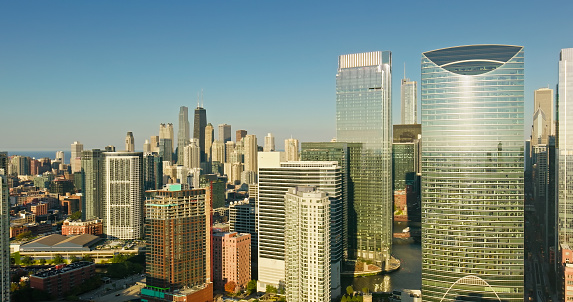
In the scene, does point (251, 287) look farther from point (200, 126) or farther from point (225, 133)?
point (225, 133)

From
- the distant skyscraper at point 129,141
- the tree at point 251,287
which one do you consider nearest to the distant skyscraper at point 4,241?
the tree at point 251,287

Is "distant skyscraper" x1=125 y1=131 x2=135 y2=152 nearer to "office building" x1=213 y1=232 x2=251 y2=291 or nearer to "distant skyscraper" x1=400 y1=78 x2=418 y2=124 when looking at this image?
"distant skyscraper" x1=400 y1=78 x2=418 y2=124

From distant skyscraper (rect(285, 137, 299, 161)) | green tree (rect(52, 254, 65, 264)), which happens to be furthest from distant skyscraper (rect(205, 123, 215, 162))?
green tree (rect(52, 254, 65, 264))

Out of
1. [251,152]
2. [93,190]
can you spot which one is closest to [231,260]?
[93,190]

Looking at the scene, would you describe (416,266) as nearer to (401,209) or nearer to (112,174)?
(401,209)

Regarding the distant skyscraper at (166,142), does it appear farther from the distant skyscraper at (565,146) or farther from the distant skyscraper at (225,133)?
the distant skyscraper at (565,146)

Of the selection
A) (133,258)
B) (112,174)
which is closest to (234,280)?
(133,258)
